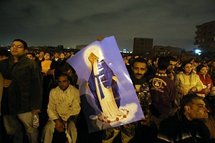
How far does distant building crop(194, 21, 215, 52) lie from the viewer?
100231 mm

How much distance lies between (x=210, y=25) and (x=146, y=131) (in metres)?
108

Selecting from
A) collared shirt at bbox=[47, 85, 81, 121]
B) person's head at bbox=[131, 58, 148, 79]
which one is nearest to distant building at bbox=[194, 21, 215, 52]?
person's head at bbox=[131, 58, 148, 79]

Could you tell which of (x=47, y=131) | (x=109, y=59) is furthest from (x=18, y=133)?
(x=109, y=59)

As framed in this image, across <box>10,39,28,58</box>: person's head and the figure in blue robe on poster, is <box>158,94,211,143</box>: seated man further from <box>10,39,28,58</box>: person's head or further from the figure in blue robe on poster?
<box>10,39,28,58</box>: person's head

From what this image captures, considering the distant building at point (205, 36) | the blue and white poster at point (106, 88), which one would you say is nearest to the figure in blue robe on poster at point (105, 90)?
the blue and white poster at point (106, 88)

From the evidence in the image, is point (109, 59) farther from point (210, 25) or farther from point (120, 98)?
point (210, 25)

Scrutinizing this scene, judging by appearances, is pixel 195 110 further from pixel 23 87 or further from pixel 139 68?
pixel 23 87

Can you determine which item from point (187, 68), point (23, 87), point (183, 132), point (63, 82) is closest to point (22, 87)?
point (23, 87)

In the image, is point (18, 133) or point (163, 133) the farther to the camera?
point (18, 133)

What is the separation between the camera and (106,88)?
498cm

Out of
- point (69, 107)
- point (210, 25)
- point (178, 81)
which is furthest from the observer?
point (210, 25)

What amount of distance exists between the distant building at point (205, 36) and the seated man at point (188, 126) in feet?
323

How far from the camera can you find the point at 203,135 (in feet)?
11.8

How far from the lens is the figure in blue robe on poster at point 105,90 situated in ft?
16.1
